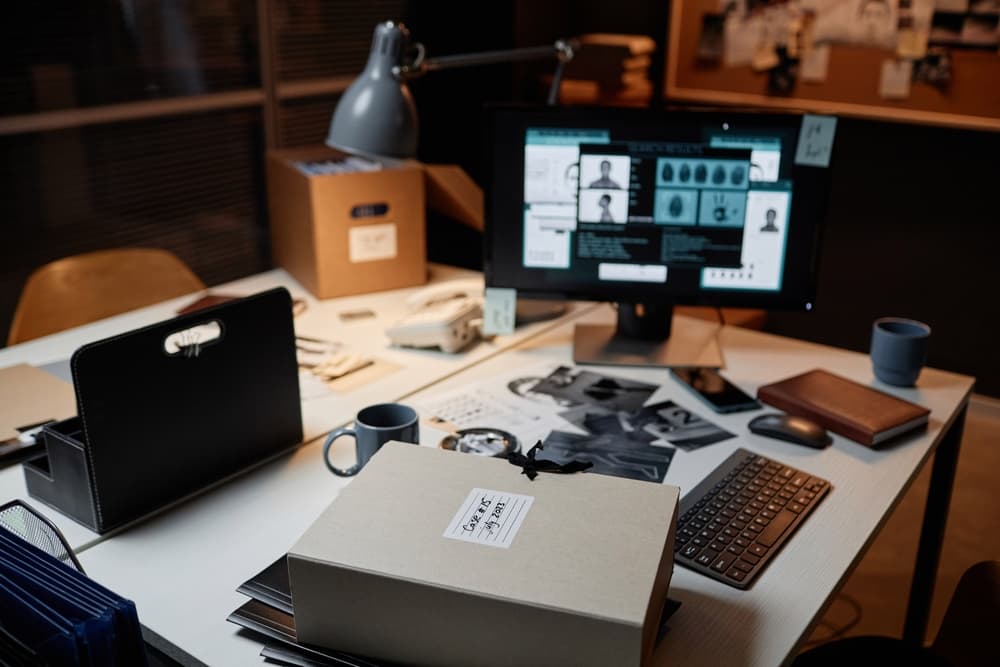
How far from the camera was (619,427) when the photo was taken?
1646 mm

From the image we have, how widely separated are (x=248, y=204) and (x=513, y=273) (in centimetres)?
193

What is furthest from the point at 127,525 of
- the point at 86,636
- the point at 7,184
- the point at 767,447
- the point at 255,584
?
the point at 7,184

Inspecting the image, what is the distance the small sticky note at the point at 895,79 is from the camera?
3.15m

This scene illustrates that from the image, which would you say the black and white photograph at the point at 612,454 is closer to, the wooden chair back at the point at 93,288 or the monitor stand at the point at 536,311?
the monitor stand at the point at 536,311

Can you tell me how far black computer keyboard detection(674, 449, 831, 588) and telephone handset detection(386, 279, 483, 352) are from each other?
0.65 metres

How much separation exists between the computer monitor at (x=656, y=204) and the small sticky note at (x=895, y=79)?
166 centimetres

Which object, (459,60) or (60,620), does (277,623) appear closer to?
(60,620)

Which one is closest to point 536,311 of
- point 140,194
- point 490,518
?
point 490,518

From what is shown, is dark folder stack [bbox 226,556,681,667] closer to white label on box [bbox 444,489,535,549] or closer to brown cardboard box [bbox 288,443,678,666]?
brown cardboard box [bbox 288,443,678,666]

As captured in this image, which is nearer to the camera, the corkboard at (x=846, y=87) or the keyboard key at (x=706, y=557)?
the keyboard key at (x=706, y=557)

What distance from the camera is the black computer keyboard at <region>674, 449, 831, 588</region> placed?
126cm

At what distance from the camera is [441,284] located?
2260 millimetres

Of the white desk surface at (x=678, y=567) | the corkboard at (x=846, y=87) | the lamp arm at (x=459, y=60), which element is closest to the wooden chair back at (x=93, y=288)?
the lamp arm at (x=459, y=60)

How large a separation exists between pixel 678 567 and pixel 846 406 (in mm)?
583
